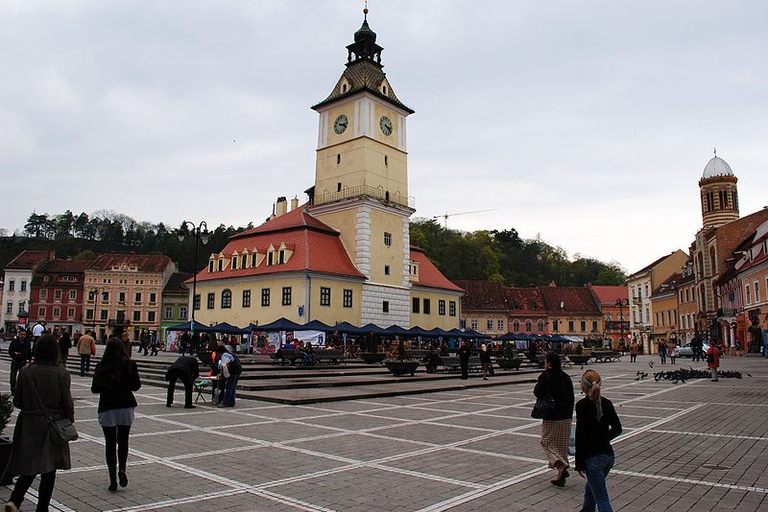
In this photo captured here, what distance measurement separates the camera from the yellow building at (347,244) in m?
45.5

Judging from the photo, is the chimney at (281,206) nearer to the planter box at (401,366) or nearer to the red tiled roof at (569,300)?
the planter box at (401,366)

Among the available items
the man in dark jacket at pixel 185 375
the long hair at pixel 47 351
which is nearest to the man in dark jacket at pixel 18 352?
the man in dark jacket at pixel 185 375

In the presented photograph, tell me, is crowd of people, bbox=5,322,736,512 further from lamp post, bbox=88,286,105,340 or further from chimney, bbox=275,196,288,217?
lamp post, bbox=88,286,105,340

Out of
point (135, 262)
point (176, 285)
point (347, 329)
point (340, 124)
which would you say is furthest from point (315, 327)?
point (135, 262)

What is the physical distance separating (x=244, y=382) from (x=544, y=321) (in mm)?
76160

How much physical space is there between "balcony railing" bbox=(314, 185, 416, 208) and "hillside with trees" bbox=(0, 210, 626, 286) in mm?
42949

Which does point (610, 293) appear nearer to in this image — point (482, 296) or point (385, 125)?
point (482, 296)

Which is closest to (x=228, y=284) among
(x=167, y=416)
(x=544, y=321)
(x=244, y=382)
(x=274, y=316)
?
(x=274, y=316)

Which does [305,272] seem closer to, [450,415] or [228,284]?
[228,284]

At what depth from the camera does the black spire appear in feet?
176

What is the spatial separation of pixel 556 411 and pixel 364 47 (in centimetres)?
5031

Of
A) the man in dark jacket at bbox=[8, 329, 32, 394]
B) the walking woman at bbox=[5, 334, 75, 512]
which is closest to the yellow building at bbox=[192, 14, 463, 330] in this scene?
the man in dark jacket at bbox=[8, 329, 32, 394]

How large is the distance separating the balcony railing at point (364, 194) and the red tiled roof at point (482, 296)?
36867 mm

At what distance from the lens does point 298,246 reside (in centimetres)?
4647
